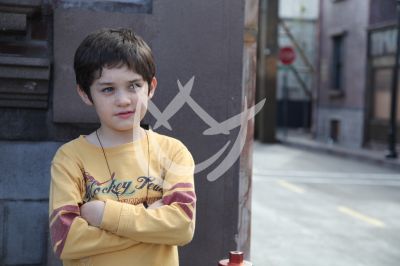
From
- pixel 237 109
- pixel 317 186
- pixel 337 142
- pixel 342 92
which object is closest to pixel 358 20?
pixel 342 92

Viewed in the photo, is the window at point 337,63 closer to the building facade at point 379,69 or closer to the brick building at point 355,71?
the brick building at point 355,71

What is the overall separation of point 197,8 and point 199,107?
0.58m

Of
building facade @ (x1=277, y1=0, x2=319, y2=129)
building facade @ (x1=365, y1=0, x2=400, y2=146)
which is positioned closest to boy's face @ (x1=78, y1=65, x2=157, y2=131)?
building facade @ (x1=365, y1=0, x2=400, y2=146)

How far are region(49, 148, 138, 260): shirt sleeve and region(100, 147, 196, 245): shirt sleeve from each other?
0.16ft

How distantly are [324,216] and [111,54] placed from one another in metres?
8.14

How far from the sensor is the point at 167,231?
2488mm

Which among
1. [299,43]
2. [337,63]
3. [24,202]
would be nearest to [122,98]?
[24,202]

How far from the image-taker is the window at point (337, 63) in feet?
91.2

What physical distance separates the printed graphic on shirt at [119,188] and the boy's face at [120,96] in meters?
0.21

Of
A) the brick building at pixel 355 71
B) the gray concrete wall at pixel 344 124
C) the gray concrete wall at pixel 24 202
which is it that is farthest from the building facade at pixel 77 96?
the gray concrete wall at pixel 344 124

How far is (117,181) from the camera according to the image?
2.57 m

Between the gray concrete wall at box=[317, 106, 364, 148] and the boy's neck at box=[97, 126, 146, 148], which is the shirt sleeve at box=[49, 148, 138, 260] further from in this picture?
the gray concrete wall at box=[317, 106, 364, 148]

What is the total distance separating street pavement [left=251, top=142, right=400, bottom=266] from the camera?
24.9 feet

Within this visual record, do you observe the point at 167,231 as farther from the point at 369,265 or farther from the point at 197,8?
the point at 369,265
